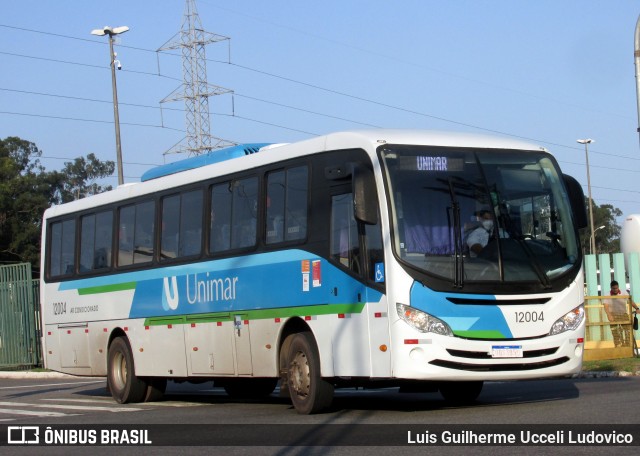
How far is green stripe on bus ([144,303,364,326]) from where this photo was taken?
551 inches

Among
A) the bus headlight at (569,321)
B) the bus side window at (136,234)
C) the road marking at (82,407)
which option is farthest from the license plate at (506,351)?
the bus side window at (136,234)

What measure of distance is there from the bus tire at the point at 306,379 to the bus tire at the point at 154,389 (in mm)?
5406

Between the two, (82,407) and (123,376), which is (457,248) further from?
(123,376)

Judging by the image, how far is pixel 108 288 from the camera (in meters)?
20.2

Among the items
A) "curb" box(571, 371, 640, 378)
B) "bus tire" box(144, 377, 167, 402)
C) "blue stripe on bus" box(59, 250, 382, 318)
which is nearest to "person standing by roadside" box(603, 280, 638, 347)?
"curb" box(571, 371, 640, 378)

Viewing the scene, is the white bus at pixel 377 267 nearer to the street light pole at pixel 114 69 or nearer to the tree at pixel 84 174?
the street light pole at pixel 114 69

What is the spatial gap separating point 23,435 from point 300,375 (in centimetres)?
348

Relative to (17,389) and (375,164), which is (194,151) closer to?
(17,389)

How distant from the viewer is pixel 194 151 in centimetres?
5206

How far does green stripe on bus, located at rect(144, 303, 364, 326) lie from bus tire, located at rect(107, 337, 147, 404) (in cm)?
93

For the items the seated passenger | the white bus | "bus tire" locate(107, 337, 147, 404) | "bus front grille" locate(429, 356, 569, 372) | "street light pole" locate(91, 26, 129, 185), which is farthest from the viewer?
"street light pole" locate(91, 26, 129, 185)

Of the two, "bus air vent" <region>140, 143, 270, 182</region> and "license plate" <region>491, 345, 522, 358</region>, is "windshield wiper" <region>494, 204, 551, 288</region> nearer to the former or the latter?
"license plate" <region>491, 345, 522, 358</region>

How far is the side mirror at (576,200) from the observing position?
14555mm

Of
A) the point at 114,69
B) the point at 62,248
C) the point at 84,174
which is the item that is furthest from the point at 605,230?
the point at 62,248
